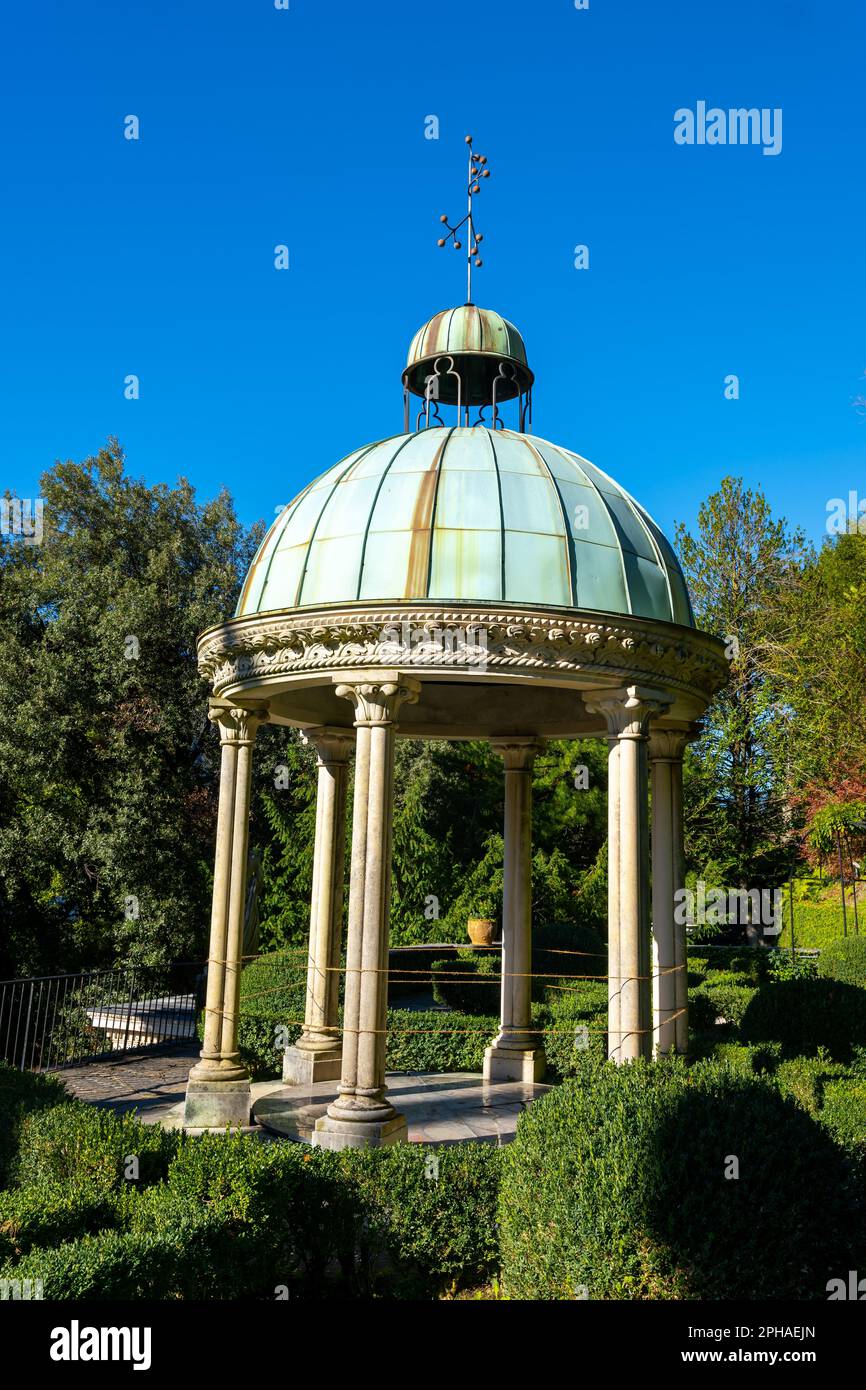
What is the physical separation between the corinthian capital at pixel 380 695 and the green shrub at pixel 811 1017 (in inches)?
293

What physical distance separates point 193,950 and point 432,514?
21.1 metres

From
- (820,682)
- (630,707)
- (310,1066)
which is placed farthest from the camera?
(820,682)

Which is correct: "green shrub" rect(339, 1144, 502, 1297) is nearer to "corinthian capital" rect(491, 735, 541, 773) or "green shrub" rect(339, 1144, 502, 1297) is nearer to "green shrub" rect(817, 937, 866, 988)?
"corinthian capital" rect(491, 735, 541, 773)

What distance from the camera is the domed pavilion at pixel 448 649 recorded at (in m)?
10.3

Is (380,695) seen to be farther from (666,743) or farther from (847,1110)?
(847,1110)

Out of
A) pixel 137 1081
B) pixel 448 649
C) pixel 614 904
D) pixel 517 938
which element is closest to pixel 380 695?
pixel 448 649

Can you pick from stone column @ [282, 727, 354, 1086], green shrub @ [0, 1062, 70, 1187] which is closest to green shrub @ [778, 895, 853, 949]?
stone column @ [282, 727, 354, 1086]

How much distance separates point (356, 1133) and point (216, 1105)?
2.57 metres

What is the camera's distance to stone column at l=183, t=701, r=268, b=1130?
11.7 metres

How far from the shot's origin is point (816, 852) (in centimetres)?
3322

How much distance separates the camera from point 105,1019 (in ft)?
73.4

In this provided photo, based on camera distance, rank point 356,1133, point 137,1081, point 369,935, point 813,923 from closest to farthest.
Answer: point 356,1133 → point 369,935 → point 137,1081 → point 813,923

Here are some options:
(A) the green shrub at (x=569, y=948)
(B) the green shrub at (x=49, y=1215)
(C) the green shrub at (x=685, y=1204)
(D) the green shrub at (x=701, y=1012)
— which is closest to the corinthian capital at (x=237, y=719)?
(B) the green shrub at (x=49, y=1215)
